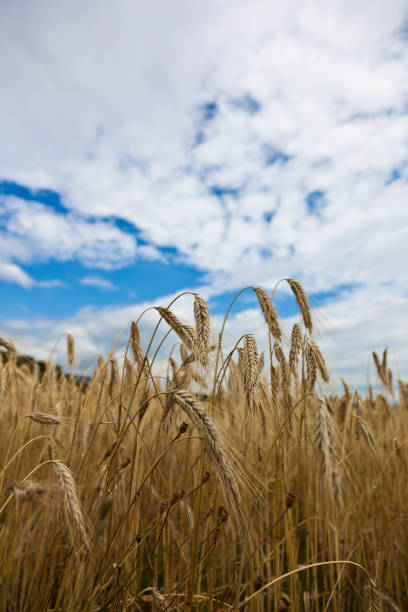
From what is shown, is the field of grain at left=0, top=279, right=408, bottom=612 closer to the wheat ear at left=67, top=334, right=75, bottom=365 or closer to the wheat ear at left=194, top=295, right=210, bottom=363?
the wheat ear at left=194, top=295, right=210, bottom=363

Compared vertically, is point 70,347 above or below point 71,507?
above

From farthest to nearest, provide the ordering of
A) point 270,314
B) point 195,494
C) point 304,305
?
1. point 304,305
2. point 270,314
3. point 195,494

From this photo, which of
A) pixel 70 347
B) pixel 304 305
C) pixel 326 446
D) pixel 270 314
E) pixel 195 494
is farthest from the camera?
pixel 70 347

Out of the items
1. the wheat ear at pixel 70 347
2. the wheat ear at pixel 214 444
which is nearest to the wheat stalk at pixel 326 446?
the wheat ear at pixel 214 444

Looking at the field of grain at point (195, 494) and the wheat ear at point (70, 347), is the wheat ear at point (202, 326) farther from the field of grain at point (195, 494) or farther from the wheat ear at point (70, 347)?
the wheat ear at point (70, 347)

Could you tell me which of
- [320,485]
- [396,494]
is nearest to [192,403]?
[320,485]

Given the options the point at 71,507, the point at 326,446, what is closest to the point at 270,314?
the point at 326,446

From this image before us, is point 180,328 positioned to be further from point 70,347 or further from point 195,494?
point 70,347

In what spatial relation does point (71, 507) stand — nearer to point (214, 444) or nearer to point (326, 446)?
point (214, 444)

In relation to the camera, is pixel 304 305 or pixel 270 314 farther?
pixel 304 305

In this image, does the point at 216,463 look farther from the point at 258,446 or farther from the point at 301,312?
the point at 258,446

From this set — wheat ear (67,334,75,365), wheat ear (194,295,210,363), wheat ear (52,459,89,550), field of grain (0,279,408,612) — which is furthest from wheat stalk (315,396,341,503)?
wheat ear (67,334,75,365)

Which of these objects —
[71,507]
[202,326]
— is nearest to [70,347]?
[202,326]

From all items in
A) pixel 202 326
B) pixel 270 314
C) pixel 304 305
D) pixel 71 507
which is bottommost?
pixel 71 507
